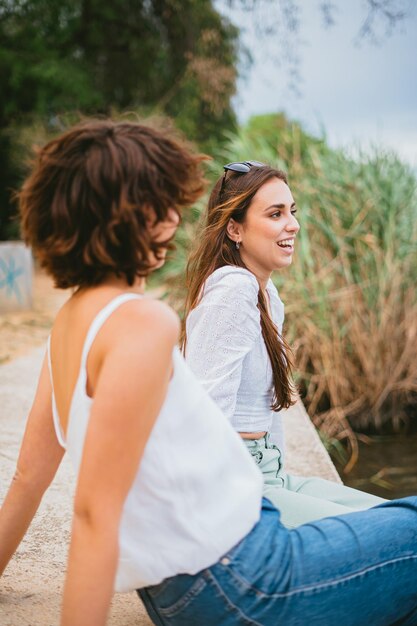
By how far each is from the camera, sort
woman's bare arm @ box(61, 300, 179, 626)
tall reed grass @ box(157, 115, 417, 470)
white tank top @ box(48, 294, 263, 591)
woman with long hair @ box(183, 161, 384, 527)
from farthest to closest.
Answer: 1. tall reed grass @ box(157, 115, 417, 470)
2. woman with long hair @ box(183, 161, 384, 527)
3. white tank top @ box(48, 294, 263, 591)
4. woman's bare arm @ box(61, 300, 179, 626)

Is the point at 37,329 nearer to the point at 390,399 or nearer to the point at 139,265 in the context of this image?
the point at 390,399

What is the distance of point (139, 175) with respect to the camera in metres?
1.40

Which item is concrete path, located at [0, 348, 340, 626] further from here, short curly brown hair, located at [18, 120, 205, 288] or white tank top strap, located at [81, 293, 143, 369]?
short curly brown hair, located at [18, 120, 205, 288]

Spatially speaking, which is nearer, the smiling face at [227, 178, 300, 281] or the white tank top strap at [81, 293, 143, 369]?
the white tank top strap at [81, 293, 143, 369]

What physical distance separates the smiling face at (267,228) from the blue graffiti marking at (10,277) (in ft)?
24.1

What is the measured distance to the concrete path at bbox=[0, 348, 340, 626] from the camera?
78.6 inches

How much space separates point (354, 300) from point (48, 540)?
339cm

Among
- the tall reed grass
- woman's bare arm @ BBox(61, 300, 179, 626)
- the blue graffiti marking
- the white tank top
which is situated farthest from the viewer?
the blue graffiti marking

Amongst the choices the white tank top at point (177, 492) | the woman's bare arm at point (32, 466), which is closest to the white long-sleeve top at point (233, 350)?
the woman's bare arm at point (32, 466)

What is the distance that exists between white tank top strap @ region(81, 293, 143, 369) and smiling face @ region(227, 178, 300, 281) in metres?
1.12

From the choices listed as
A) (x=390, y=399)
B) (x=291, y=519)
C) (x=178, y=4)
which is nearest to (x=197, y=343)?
(x=291, y=519)

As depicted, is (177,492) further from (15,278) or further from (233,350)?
(15,278)

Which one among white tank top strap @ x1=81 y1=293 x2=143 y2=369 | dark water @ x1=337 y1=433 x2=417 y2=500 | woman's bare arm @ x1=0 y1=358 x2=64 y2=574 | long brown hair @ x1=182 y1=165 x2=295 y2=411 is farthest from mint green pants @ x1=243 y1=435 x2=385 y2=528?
dark water @ x1=337 y1=433 x2=417 y2=500

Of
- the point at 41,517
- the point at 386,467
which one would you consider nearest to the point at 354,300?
the point at 386,467
